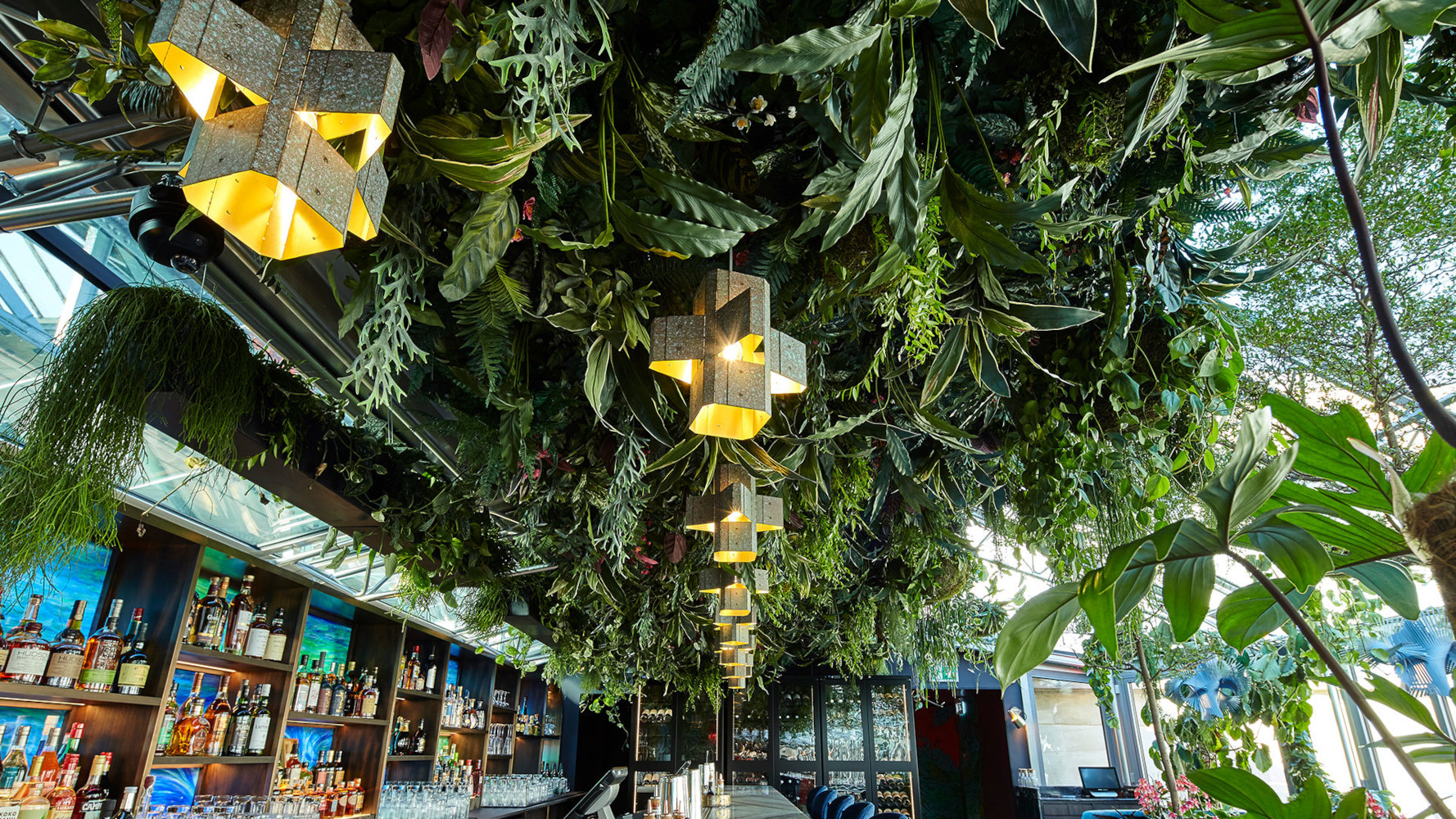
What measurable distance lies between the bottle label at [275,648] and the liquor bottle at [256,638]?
0.03 m

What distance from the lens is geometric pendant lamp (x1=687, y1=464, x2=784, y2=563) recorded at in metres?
1.68

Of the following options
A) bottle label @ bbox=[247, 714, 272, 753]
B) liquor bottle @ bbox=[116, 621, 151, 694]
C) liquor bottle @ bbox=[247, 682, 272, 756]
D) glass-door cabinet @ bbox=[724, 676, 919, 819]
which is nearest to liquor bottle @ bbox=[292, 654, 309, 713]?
liquor bottle @ bbox=[247, 682, 272, 756]

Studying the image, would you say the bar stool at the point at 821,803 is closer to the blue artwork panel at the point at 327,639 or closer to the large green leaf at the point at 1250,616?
the blue artwork panel at the point at 327,639

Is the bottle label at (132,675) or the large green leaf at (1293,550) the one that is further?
the bottle label at (132,675)

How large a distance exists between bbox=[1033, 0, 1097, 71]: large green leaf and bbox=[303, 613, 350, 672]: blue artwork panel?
5.33 metres

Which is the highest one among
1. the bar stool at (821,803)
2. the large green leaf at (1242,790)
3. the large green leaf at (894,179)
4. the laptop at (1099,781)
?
the large green leaf at (894,179)

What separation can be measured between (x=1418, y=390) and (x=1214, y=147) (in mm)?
1016

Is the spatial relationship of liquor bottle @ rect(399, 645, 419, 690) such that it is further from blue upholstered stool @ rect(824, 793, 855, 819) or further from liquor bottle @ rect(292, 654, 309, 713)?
blue upholstered stool @ rect(824, 793, 855, 819)

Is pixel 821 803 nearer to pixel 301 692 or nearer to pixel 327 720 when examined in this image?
pixel 327 720

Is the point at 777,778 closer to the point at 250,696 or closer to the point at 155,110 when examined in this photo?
the point at 250,696

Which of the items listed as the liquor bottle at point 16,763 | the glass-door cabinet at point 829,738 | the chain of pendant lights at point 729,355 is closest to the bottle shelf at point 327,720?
the liquor bottle at point 16,763

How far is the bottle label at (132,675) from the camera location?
2.91 metres

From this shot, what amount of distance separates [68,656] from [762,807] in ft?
13.3

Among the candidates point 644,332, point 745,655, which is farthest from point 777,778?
point 644,332
